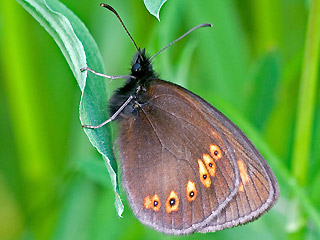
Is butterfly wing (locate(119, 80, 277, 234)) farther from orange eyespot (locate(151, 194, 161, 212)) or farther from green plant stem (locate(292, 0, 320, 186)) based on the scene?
green plant stem (locate(292, 0, 320, 186))

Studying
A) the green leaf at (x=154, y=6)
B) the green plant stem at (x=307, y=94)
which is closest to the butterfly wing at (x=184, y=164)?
the green plant stem at (x=307, y=94)

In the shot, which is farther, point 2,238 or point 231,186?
point 2,238

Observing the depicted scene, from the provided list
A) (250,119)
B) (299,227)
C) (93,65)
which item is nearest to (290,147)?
(250,119)

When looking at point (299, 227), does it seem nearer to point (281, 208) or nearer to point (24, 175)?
point (281, 208)

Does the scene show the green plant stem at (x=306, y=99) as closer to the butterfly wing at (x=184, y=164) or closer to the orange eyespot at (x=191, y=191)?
the butterfly wing at (x=184, y=164)

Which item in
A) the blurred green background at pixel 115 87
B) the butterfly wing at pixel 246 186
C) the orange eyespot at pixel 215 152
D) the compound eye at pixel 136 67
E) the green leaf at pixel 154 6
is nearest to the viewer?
the green leaf at pixel 154 6

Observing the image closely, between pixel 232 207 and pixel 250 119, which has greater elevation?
pixel 232 207
